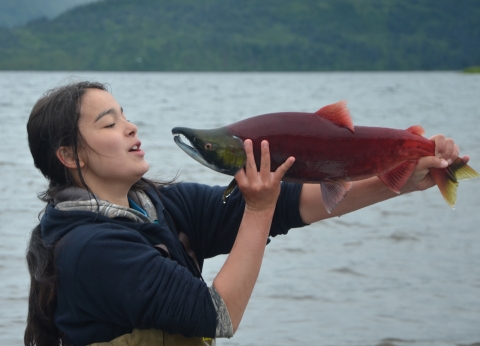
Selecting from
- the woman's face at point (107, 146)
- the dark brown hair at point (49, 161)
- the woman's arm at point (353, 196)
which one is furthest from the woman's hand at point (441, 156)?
the dark brown hair at point (49, 161)

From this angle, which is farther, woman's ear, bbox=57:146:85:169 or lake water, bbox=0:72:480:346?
lake water, bbox=0:72:480:346

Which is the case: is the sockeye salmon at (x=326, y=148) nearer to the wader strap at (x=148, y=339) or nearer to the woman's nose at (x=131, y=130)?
the woman's nose at (x=131, y=130)

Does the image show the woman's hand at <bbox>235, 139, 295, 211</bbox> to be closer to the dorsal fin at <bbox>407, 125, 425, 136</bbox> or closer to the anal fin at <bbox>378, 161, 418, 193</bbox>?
the anal fin at <bbox>378, 161, 418, 193</bbox>

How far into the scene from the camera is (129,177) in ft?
10.4

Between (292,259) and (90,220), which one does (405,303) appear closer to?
(292,259)

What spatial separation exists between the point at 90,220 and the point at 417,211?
9374 millimetres

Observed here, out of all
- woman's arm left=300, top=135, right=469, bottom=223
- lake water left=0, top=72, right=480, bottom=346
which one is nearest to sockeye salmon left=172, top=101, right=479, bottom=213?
woman's arm left=300, top=135, right=469, bottom=223

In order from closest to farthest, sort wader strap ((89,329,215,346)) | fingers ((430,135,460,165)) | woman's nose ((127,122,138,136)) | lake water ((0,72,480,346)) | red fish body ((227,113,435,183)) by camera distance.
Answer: red fish body ((227,113,435,183)), fingers ((430,135,460,165)), wader strap ((89,329,215,346)), woman's nose ((127,122,138,136)), lake water ((0,72,480,346))

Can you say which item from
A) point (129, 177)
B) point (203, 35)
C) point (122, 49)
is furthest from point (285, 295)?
point (203, 35)

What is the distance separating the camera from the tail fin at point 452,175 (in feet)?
9.96

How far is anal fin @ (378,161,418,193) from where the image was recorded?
3.02 m

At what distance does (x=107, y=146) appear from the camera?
3.16 m

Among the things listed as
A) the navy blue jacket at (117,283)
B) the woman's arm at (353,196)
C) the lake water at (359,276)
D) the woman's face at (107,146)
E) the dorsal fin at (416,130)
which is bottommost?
the lake water at (359,276)

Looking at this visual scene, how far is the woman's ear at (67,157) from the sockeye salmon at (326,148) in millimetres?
654
